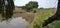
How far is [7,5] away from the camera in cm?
759

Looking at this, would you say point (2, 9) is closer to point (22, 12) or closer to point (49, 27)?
point (49, 27)

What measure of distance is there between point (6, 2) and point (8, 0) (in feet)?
0.42

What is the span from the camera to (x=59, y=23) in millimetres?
10102

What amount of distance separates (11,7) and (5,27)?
569cm

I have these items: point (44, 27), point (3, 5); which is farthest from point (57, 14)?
point (3, 5)

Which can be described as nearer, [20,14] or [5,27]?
[5,27]

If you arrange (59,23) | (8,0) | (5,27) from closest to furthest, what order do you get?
1. (8,0)
2. (59,23)
3. (5,27)

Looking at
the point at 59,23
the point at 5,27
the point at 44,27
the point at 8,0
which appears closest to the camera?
the point at 8,0

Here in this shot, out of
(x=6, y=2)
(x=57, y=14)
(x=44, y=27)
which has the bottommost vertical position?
(x=44, y=27)

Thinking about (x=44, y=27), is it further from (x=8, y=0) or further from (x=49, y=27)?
(x=8, y=0)

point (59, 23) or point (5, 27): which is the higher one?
point (59, 23)

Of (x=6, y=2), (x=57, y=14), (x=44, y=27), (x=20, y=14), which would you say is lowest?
(x=20, y=14)

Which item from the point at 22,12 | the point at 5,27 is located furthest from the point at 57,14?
the point at 22,12

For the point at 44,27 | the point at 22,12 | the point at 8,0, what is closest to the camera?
the point at 8,0
